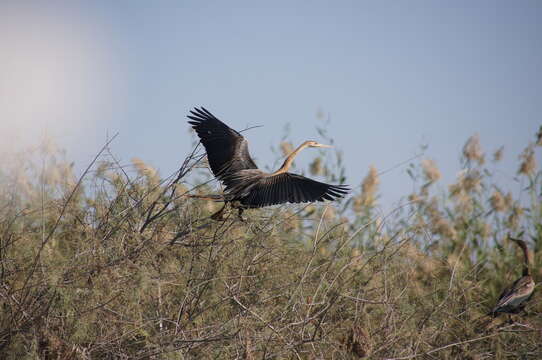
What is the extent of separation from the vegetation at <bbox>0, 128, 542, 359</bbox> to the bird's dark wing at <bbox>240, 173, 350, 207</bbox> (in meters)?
0.11

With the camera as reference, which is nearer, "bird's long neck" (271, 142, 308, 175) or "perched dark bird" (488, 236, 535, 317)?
"bird's long neck" (271, 142, 308, 175)

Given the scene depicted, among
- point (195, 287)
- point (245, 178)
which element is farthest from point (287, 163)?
point (195, 287)

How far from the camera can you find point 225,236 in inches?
191

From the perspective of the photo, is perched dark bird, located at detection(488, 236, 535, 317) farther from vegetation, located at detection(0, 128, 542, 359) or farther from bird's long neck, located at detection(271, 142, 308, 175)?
bird's long neck, located at detection(271, 142, 308, 175)

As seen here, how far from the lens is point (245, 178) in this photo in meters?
5.46

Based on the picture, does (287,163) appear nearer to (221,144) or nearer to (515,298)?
(221,144)

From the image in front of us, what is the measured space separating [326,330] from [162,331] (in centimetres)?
123

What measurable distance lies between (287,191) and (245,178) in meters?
0.45

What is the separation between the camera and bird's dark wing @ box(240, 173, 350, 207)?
506 centimetres

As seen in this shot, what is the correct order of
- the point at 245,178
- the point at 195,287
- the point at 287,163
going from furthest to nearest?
the point at 287,163 → the point at 245,178 → the point at 195,287

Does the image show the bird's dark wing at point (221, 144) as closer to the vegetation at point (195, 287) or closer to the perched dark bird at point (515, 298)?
the vegetation at point (195, 287)

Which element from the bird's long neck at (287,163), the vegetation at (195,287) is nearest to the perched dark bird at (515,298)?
the vegetation at (195,287)

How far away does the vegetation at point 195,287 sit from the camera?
4016 mm

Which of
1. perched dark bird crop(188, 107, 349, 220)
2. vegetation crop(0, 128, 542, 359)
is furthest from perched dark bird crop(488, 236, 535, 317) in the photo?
perched dark bird crop(188, 107, 349, 220)
